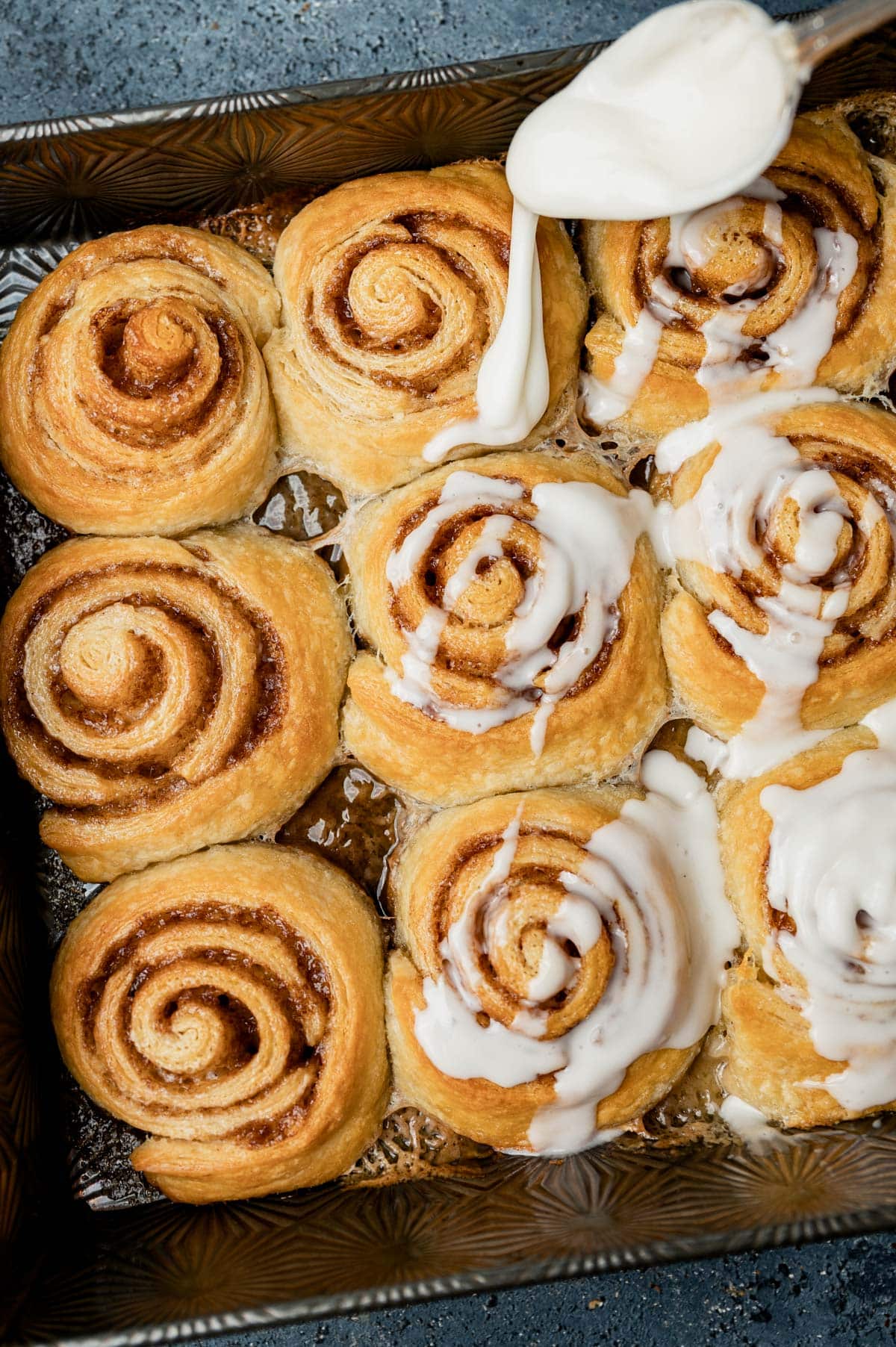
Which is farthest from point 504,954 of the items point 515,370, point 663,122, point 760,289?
point 663,122

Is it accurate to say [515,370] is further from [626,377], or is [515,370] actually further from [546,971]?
[546,971]

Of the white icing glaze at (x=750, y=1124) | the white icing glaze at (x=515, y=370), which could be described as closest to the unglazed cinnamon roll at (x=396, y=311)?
the white icing glaze at (x=515, y=370)

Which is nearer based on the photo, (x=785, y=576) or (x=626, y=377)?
(x=785, y=576)

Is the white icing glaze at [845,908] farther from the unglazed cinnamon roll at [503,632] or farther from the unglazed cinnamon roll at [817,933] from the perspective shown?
the unglazed cinnamon roll at [503,632]

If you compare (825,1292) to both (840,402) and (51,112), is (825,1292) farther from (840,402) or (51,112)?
(51,112)

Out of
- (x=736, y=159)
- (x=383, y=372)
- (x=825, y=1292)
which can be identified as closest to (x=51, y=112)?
(x=383, y=372)

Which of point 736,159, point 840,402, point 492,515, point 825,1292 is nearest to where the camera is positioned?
point 736,159

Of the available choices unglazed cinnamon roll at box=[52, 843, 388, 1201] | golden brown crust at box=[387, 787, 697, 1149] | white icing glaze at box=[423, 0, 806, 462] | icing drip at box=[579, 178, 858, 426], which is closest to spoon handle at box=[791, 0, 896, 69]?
white icing glaze at box=[423, 0, 806, 462]
